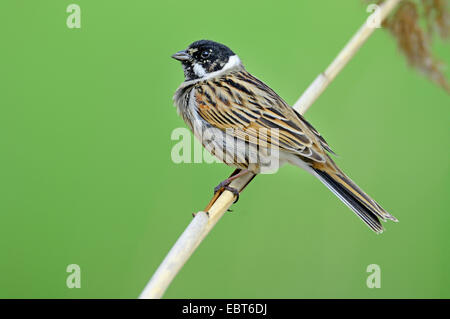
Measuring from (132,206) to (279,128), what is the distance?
884 mm

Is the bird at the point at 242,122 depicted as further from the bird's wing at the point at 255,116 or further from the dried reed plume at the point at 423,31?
the dried reed plume at the point at 423,31

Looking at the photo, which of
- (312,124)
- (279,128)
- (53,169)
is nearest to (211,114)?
(279,128)

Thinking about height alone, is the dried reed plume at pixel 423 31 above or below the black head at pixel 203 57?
below

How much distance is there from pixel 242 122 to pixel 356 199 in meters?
0.74

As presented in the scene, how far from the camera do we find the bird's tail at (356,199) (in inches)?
103

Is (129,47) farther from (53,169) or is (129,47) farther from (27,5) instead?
(53,169)

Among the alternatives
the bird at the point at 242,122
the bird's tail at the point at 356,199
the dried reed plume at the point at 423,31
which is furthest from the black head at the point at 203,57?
the dried reed plume at the point at 423,31

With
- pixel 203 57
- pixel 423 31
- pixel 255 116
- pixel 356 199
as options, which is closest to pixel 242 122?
pixel 255 116

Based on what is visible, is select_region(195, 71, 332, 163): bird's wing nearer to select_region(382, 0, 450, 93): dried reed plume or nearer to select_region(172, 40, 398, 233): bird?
select_region(172, 40, 398, 233): bird

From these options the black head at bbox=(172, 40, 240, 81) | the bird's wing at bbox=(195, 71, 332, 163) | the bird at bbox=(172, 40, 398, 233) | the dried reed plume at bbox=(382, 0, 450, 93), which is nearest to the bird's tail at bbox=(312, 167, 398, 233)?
the bird at bbox=(172, 40, 398, 233)

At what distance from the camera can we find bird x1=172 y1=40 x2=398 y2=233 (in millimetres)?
2943

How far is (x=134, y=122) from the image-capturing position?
11.4 ft

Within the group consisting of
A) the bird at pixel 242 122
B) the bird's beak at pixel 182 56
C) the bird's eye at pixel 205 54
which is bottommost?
the bird at pixel 242 122

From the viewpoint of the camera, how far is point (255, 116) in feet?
10.1
